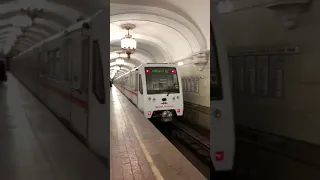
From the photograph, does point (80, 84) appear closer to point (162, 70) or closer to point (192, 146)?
point (192, 146)

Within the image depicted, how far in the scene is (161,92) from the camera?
984cm

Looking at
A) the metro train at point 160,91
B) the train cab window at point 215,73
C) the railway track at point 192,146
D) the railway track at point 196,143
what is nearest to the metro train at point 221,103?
the train cab window at point 215,73

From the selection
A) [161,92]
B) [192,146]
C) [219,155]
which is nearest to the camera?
[219,155]

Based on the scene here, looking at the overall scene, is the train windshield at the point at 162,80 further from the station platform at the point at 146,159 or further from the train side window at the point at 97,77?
the train side window at the point at 97,77

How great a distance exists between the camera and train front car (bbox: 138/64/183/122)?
9656 mm

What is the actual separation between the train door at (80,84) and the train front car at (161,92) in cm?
759

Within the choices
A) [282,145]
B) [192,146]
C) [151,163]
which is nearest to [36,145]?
[282,145]

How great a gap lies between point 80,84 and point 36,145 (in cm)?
65

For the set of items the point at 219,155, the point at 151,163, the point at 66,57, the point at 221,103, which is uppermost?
the point at 66,57

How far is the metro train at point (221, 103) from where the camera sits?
2.41m

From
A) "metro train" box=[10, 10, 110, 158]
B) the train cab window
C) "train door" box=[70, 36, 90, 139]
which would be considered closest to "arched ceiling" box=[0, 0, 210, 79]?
"metro train" box=[10, 10, 110, 158]

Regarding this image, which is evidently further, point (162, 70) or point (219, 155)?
point (162, 70)

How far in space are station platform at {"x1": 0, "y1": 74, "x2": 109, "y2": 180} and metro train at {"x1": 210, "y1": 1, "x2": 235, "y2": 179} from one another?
1.27 metres

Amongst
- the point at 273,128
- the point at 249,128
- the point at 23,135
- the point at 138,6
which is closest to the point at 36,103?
the point at 23,135
